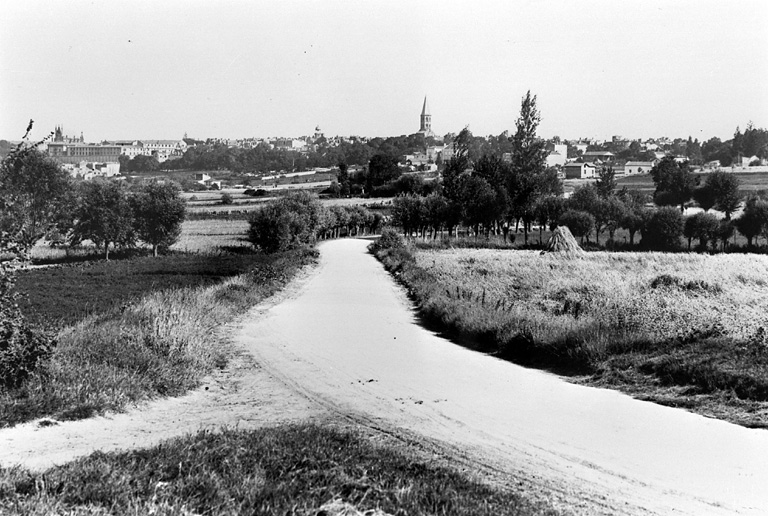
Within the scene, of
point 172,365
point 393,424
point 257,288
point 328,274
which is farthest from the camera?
point 328,274

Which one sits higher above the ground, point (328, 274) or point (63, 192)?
point (63, 192)

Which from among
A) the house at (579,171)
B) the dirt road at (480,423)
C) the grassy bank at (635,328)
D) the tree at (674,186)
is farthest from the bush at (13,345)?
the house at (579,171)

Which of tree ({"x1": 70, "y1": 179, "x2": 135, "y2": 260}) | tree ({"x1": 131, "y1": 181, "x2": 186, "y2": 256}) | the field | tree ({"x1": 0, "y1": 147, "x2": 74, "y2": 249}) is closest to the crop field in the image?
tree ({"x1": 131, "y1": 181, "x2": 186, "y2": 256})

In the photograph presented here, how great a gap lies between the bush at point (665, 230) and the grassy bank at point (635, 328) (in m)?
31.8

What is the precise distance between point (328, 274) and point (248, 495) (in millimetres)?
29017

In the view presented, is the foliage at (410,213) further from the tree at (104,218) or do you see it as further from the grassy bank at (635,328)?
the grassy bank at (635,328)

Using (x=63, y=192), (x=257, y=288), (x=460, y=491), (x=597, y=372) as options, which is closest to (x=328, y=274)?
(x=257, y=288)

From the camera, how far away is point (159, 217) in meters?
57.7

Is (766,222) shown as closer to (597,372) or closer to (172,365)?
(597,372)

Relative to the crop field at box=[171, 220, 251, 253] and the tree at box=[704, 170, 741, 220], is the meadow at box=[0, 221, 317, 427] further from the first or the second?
the tree at box=[704, 170, 741, 220]

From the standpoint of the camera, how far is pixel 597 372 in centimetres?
1389

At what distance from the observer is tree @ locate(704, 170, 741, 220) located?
69.5m

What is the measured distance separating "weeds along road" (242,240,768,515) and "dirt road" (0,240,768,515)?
1.0 inches

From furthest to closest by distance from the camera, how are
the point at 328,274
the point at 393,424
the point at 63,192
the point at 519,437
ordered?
the point at 63,192 → the point at 328,274 → the point at 393,424 → the point at 519,437
